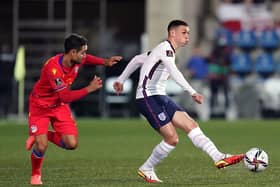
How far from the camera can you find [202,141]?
43.7 ft

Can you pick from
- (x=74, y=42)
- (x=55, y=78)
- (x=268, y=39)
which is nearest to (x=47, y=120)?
(x=55, y=78)

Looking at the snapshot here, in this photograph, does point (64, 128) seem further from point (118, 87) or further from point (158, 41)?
point (158, 41)

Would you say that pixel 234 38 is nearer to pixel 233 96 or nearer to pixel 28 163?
pixel 233 96

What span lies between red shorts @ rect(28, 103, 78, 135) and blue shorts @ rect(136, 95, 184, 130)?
3.30 ft

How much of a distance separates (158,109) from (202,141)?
739mm

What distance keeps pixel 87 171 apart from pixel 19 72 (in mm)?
16276

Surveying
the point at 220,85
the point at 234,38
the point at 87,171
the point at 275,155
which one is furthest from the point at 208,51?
the point at 87,171

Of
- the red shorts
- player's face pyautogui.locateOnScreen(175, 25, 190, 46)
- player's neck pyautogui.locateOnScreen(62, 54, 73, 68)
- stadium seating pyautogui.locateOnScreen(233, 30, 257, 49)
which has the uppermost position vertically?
player's face pyautogui.locateOnScreen(175, 25, 190, 46)

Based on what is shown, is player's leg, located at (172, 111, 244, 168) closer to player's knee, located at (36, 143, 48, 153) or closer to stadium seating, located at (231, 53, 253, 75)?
player's knee, located at (36, 143, 48, 153)

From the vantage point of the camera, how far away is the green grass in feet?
44.7

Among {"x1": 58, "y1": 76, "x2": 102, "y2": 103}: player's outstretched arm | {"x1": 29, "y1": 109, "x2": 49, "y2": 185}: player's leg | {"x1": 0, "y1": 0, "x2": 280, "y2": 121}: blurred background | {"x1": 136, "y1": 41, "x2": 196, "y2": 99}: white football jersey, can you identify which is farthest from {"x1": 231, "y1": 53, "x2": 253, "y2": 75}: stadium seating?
{"x1": 58, "y1": 76, "x2": 102, "y2": 103}: player's outstretched arm

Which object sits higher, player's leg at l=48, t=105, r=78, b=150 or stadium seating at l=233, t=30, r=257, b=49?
player's leg at l=48, t=105, r=78, b=150

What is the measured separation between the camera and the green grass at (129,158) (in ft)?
44.7

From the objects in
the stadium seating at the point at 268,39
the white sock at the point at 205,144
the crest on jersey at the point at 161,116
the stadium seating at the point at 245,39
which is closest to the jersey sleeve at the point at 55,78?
the crest on jersey at the point at 161,116
